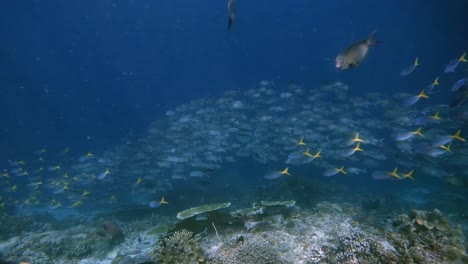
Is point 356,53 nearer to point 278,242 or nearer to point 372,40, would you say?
point 372,40

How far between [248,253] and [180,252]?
131cm

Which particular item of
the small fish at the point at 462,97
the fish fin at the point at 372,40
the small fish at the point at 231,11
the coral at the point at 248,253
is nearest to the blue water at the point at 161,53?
the small fish at the point at 462,97

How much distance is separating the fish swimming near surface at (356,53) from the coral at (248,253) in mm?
3593

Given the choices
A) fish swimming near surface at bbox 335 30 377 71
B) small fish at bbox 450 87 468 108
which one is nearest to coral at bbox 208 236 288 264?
fish swimming near surface at bbox 335 30 377 71

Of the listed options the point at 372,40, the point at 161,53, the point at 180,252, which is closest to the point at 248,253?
the point at 180,252

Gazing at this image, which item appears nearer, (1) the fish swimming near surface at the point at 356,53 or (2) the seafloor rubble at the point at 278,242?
(1) the fish swimming near surface at the point at 356,53

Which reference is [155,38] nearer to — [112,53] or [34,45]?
[112,53]

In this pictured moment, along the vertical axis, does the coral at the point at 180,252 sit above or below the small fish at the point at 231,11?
below

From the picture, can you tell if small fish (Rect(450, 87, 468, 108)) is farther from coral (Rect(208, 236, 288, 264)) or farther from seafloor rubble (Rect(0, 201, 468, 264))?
coral (Rect(208, 236, 288, 264))

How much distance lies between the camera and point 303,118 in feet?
55.6

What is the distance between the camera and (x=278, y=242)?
578 cm

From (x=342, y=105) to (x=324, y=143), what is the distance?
→ 2633mm

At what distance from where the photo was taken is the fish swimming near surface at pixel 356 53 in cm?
354

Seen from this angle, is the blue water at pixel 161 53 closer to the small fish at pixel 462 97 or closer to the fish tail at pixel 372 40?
the small fish at pixel 462 97
